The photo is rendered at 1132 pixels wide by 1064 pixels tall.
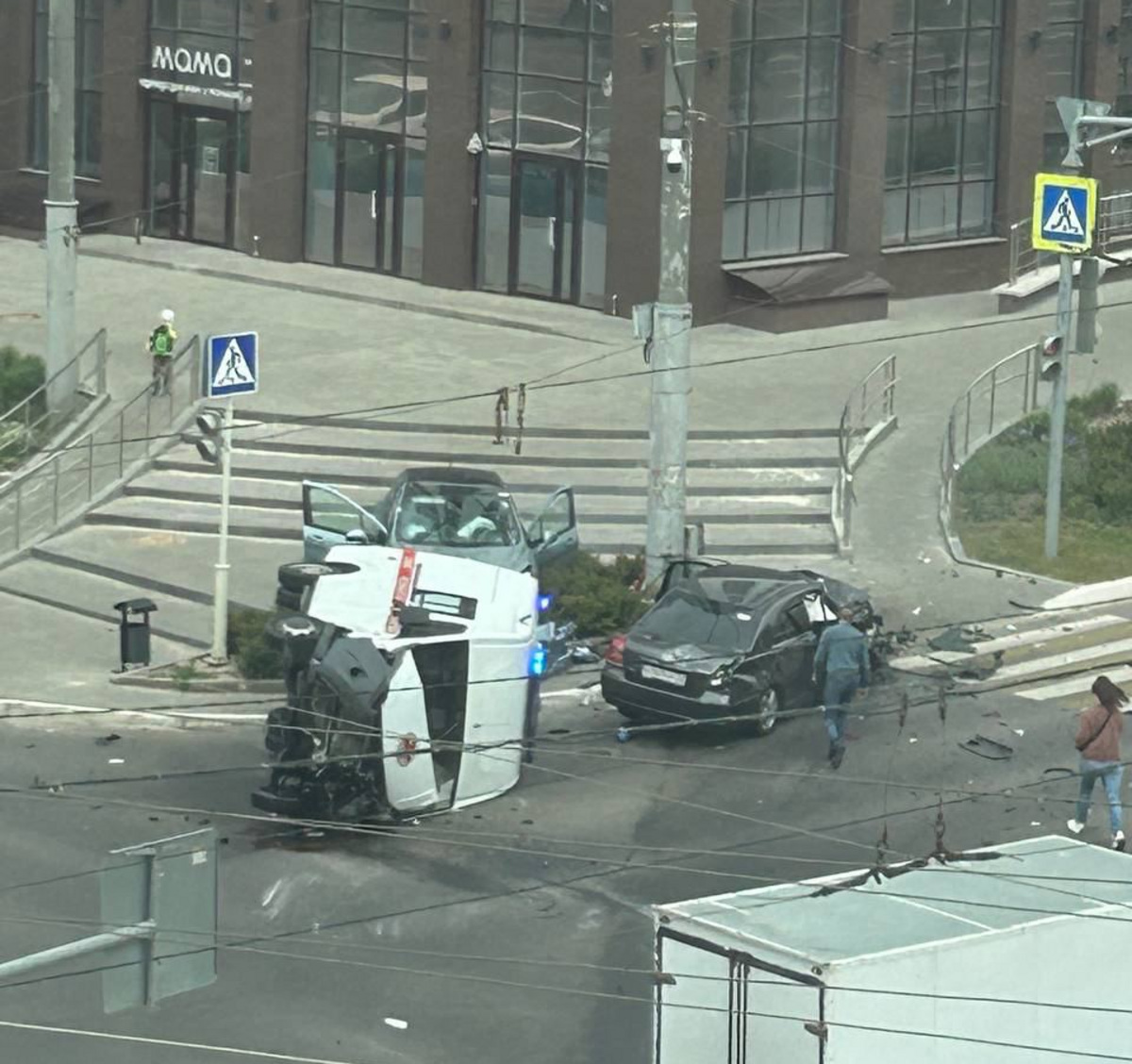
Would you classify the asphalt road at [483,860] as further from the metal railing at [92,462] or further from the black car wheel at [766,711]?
the metal railing at [92,462]

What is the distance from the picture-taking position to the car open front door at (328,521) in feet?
92.6

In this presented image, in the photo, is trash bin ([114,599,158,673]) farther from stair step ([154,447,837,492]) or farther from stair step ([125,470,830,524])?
stair step ([154,447,837,492])

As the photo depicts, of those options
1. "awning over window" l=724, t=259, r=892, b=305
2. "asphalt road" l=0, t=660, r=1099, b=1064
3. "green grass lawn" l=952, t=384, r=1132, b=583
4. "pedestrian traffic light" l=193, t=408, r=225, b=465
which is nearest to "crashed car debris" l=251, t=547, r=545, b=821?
"asphalt road" l=0, t=660, r=1099, b=1064

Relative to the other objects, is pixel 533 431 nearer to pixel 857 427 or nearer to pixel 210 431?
pixel 857 427

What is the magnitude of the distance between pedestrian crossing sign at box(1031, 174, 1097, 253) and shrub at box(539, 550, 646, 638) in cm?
677

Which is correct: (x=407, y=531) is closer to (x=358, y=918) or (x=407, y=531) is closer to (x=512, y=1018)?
(x=358, y=918)

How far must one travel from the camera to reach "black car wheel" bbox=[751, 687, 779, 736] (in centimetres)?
2495

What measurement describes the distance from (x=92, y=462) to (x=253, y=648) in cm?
734

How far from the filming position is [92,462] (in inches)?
1307

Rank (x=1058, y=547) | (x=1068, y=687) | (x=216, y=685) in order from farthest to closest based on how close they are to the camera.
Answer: (x=1058, y=547) → (x=1068, y=687) → (x=216, y=685)

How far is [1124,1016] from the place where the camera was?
16.0 metres

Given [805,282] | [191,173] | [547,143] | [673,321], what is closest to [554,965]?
[673,321]

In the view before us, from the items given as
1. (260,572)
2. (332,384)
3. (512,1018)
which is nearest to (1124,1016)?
(512,1018)

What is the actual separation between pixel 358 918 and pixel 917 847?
484cm
